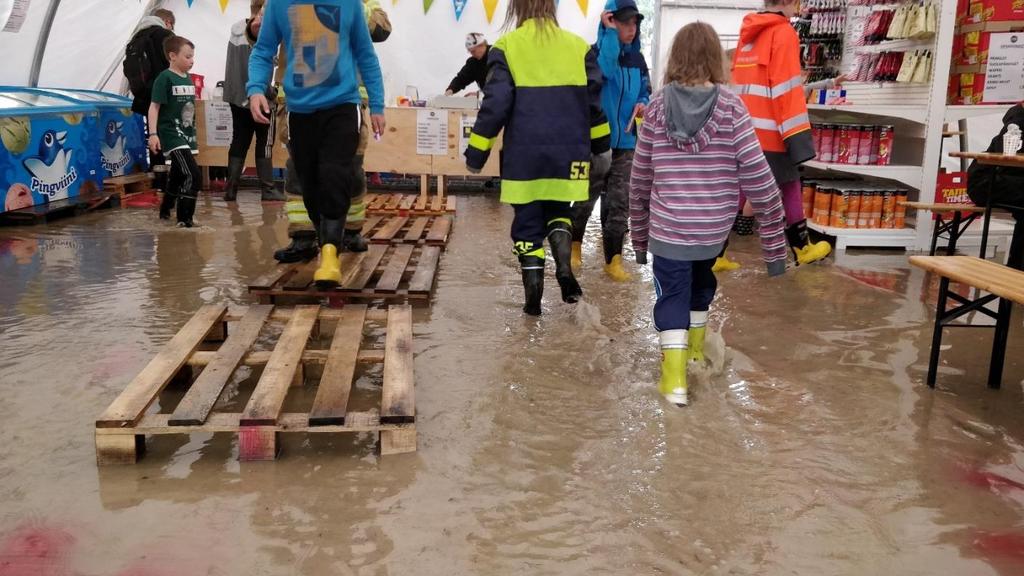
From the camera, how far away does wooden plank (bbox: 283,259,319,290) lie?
4414 millimetres

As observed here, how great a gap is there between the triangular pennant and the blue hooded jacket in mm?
5623

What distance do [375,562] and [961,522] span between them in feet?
5.15

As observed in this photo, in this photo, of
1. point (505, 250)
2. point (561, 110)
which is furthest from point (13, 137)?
point (561, 110)

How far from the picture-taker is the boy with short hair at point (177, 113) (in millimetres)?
6465

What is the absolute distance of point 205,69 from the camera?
10516 millimetres

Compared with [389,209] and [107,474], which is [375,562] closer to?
[107,474]

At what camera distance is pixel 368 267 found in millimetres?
4926

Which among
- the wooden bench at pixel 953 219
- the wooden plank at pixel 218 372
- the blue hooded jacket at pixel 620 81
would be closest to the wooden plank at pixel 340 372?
the wooden plank at pixel 218 372

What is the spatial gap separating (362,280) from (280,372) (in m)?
1.65

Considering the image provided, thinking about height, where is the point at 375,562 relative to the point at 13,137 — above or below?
below

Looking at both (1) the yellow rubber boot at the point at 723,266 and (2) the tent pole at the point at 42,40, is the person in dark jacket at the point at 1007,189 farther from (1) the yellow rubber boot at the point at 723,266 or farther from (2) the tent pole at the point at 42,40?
(2) the tent pole at the point at 42,40

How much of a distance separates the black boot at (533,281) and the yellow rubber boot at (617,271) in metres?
1.01

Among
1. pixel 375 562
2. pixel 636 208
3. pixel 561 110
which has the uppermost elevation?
pixel 561 110

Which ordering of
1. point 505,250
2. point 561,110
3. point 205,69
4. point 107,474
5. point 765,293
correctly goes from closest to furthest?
point 107,474
point 561,110
point 765,293
point 505,250
point 205,69
